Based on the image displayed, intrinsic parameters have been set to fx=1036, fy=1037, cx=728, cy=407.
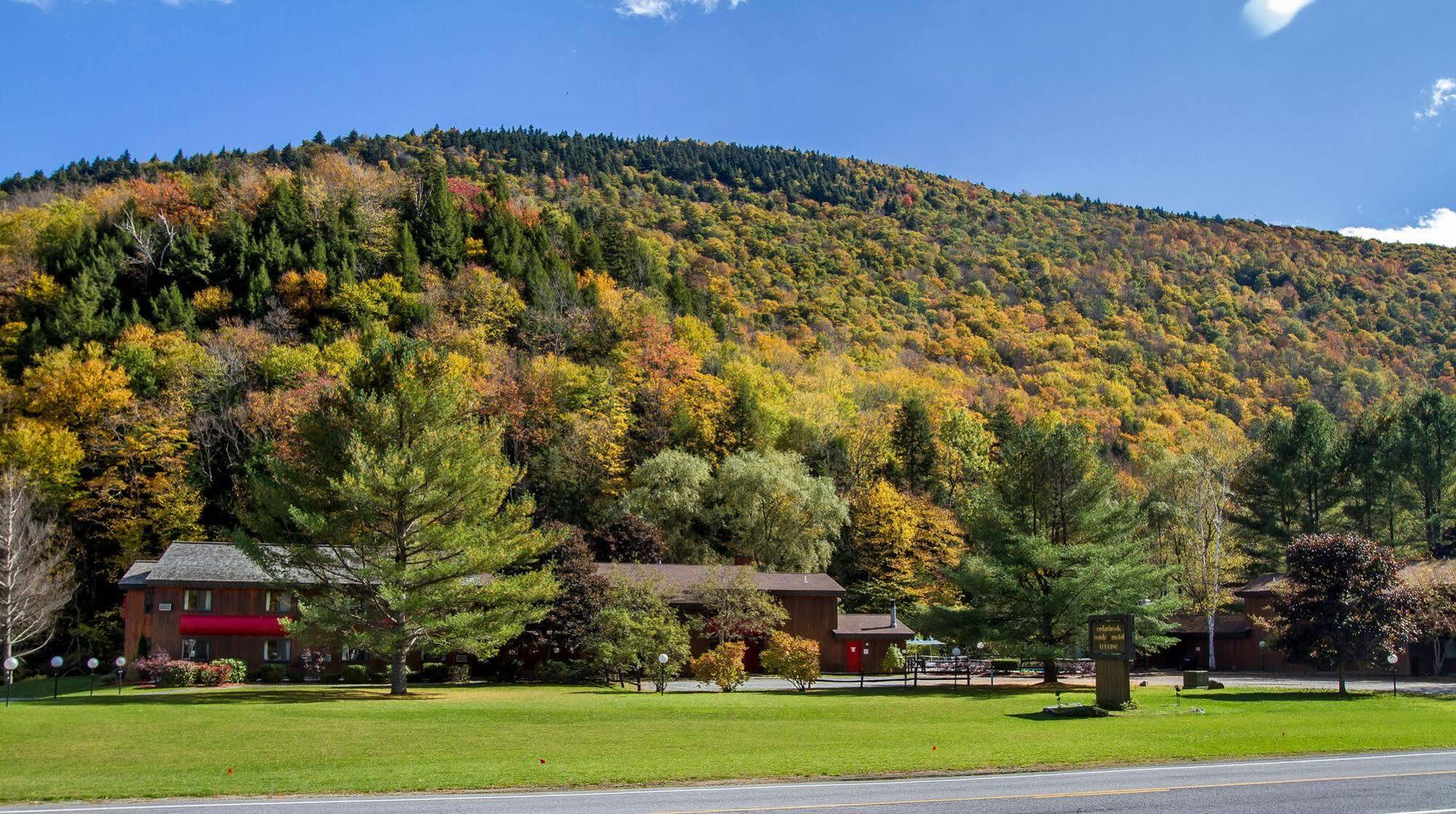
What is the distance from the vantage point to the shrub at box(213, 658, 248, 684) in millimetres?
48312

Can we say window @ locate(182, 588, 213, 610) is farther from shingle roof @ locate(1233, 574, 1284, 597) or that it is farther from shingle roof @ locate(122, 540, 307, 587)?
shingle roof @ locate(1233, 574, 1284, 597)

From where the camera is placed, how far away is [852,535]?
72688mm

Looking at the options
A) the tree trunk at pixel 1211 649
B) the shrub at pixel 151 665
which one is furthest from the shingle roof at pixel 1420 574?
the shrub at pixel 151 665

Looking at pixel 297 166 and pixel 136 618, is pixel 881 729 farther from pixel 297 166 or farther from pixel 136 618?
pixel 297 166

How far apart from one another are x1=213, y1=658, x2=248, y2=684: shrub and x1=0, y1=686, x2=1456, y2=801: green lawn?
31.8 feet

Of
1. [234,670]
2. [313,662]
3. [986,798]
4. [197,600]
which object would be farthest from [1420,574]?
[197,600]

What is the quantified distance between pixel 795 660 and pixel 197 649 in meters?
31.3

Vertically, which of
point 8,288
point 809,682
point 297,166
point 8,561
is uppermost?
point 297,166

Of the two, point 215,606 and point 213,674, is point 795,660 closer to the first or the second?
point 213,674

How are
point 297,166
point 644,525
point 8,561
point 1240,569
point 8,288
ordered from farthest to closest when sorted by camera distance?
point 297,166 → point 8,288 → point 1240,569 → point 644,525 → point 8,561

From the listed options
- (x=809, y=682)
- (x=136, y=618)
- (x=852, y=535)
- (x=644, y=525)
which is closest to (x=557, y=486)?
(x=644, y=525)

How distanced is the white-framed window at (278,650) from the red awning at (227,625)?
67cm

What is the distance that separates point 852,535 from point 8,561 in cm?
4928

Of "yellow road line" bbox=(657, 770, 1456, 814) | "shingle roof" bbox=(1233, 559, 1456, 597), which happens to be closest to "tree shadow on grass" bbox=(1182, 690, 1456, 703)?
"shingle roof" bbox=(1233, 559, 1456, 597)
